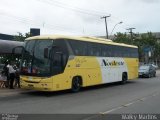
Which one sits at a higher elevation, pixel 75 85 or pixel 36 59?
pixel 36 59

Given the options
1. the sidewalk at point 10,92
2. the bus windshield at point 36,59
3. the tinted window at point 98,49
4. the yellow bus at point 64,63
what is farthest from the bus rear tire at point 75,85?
the sidewalk at point 10,92

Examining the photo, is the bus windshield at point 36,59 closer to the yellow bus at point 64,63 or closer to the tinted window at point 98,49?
the yellow bus at point 64,63

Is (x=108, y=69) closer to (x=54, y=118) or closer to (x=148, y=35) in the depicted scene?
(x=54, y=118)

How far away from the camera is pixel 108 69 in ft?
85.5

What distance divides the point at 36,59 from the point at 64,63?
5.66ft

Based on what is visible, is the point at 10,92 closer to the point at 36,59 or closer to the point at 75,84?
the point at 36,59

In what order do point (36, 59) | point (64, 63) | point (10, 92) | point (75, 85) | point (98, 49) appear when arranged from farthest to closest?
point (98, 49), point (75, 85), point (10, 92), point (64, 63), point (36, 59)

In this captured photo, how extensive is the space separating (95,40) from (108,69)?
109 inches

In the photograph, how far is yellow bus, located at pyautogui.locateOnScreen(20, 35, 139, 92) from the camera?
1923cm

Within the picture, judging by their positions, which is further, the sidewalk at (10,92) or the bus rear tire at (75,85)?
the bus rear tire at (75,85)

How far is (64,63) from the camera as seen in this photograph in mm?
20312

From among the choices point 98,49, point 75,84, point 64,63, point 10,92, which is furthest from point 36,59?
point 98,49

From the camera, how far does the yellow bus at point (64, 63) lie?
19.2 metres

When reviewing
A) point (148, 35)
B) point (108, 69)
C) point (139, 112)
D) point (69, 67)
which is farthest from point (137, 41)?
point (139, 112)
